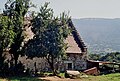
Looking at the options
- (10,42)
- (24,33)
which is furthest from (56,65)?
(10,42)

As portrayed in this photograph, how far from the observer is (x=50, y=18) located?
46.9 metres

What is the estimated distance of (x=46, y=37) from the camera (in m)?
46.5

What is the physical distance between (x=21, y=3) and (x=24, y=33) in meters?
4.16

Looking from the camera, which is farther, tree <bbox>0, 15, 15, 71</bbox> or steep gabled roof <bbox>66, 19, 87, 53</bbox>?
steep gabled roof <bbox>66, 19, 87, 53</bbox>

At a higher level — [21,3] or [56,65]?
[21,3]

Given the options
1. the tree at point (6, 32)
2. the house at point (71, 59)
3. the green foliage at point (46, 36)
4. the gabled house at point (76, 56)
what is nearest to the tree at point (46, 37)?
the green foliage at point (46, 36)

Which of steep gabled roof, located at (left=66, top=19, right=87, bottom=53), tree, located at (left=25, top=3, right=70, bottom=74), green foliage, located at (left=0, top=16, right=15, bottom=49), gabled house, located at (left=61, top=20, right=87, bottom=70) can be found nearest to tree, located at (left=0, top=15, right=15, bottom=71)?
green foliage, located at (left=0, top=16, right=15, bottom=49)

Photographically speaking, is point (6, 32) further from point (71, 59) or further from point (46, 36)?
point (71, 59)

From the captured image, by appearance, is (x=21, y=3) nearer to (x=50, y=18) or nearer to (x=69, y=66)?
(x=50, y=18)

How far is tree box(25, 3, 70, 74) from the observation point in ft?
151

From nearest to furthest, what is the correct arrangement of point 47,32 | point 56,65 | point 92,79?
point 92,79 < point 47,32 < point 56,65

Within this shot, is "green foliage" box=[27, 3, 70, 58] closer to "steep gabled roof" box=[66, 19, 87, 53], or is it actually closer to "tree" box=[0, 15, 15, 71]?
"tree" box=[0, 15, 15, 71]

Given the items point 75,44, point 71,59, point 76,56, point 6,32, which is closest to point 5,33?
point 6,32

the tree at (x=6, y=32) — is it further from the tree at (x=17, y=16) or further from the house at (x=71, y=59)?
the house at (x=71, y=59)
